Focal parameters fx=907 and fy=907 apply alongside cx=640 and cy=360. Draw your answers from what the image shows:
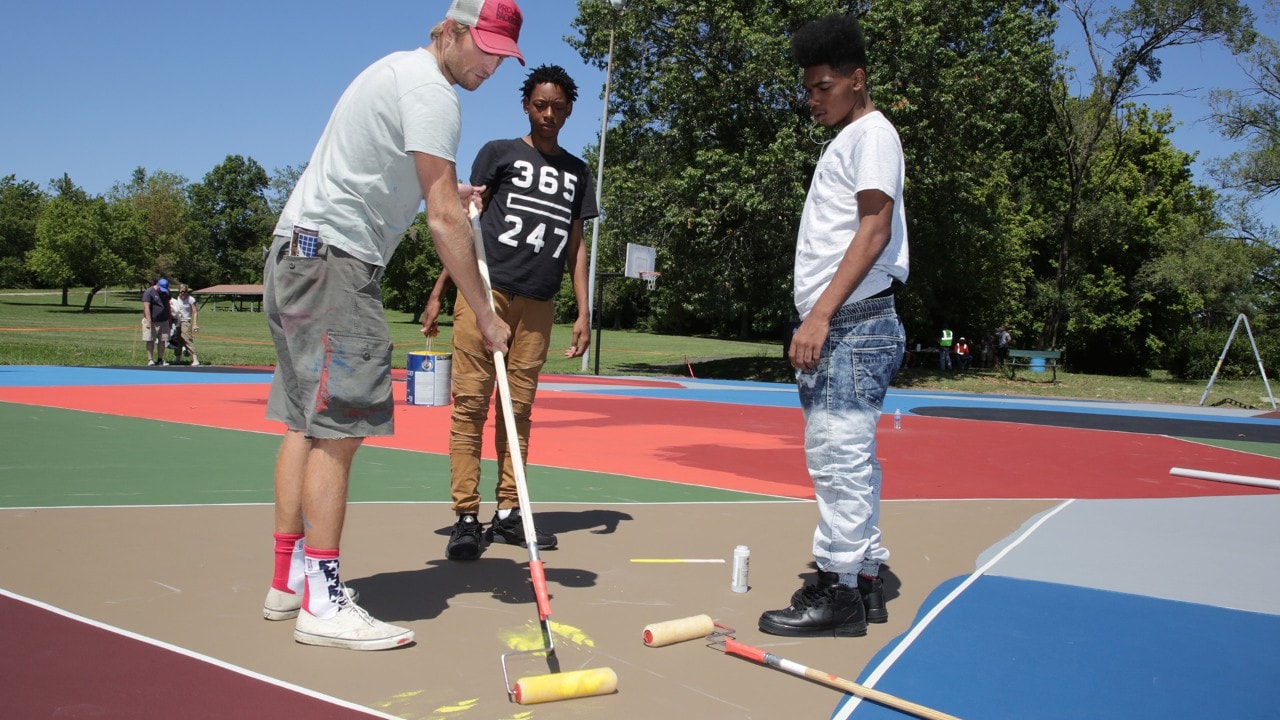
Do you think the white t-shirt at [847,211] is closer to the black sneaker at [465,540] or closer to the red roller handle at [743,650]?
the red roller handle at [743,650]

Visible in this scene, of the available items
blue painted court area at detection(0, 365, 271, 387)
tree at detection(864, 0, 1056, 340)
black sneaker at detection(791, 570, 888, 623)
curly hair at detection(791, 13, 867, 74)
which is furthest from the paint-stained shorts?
tree at detection(864, 0, 1056, 340)

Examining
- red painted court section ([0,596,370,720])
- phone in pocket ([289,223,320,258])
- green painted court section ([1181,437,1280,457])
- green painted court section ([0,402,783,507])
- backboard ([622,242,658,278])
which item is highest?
backboard ([622,242,658,278])

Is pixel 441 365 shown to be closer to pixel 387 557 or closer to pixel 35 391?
pixel 35 391

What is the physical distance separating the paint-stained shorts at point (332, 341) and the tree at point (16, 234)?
310 feet

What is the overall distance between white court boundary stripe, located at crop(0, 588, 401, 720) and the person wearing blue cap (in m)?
16.1

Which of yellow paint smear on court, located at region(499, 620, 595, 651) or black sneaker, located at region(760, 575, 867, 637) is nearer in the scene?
yellow paint smear on court, located at region(499, 620, 595, 651)

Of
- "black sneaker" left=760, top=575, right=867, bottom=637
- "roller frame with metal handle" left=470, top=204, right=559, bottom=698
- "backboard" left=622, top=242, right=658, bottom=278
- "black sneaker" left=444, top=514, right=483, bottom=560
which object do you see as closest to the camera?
"roller frame with metal handle" left=470, top=204, right=559, bottom=698

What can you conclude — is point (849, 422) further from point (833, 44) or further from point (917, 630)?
point (833, 44)

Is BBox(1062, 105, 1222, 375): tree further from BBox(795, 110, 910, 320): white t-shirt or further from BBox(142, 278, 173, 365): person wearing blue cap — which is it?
BBox(795, 110, 910, 320): white t-shirt

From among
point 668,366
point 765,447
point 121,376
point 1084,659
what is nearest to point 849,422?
point 1084,659

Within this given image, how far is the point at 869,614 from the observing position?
3.41 m

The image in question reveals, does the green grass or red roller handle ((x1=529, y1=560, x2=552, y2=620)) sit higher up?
red roller handle ((x1=529, y1=560, x2=552, y2=620))

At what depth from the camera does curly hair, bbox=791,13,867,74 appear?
3.32 meters

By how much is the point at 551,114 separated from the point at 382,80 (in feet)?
5.25
